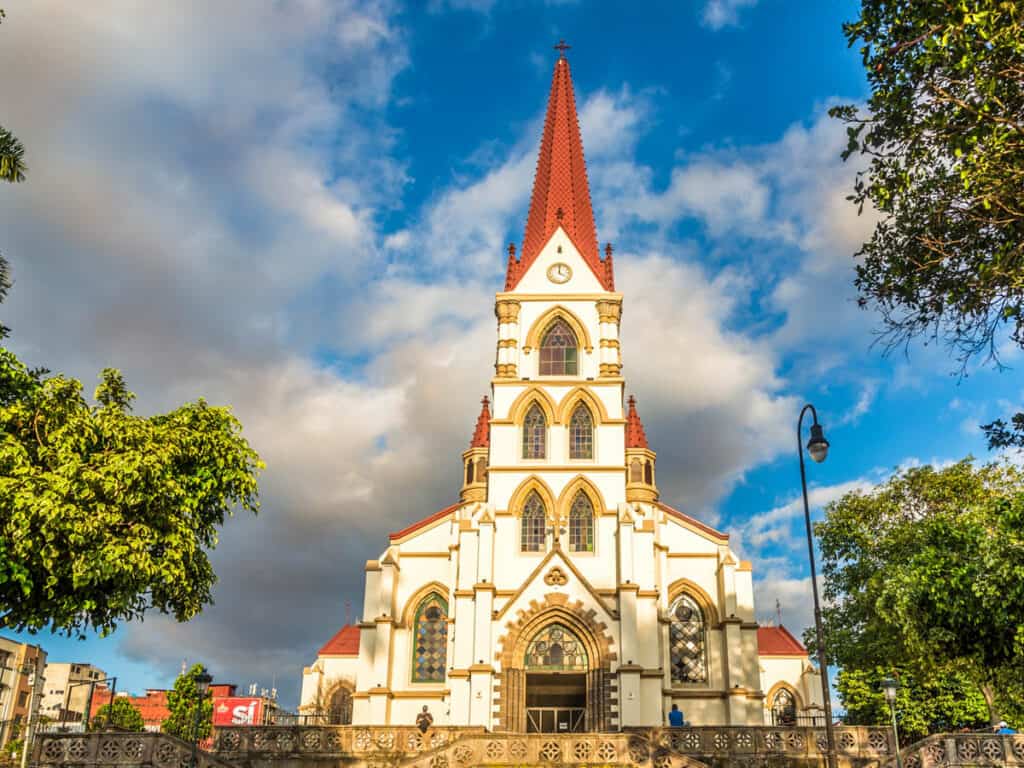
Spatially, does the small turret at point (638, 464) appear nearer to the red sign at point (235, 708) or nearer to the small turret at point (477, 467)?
the small turret at point (477, 467)

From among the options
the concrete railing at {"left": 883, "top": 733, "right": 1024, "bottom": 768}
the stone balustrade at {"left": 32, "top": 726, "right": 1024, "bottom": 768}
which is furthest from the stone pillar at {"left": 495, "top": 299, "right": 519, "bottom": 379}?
the concrete railing at {"left": 883, "top": 733, "right": 1024, "bottom": 768}

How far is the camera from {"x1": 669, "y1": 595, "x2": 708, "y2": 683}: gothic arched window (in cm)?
3528

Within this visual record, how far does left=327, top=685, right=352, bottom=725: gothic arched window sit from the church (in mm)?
91

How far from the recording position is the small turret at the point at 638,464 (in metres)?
40.6

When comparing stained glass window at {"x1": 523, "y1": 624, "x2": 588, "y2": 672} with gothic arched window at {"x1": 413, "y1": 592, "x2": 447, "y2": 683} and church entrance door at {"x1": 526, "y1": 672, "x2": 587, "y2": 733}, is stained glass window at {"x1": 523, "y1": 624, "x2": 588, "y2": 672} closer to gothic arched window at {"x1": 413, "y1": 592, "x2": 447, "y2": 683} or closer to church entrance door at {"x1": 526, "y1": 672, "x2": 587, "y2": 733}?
church entrance door at {"x1": 526, "y1": 672, "x2": 587, "y2": 733}

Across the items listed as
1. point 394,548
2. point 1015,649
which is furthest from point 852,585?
point 394,548

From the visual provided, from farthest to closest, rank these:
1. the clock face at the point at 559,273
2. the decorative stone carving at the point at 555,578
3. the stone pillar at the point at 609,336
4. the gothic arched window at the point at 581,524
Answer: the clock face at the point at 559,273 → the stone pillar at the point at 609,336 → the gothic arched window at the point at 581,524 → the decorative stone carving at the point at 555,578

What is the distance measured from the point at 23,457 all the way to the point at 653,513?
27.0 m

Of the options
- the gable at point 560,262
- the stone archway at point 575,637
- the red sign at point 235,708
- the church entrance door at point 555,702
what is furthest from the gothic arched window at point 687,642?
the red sign at point 235,708

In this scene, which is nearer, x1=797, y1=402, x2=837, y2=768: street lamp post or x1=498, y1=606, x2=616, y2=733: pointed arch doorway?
x1=797, y1=402, x2=837, y2=768: street lamp post

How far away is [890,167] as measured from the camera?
1516 centimetres

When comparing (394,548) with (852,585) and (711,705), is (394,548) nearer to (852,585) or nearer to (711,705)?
(711,705)

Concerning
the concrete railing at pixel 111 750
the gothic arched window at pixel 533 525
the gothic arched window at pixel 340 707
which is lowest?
the concrete railing at pixel 111 750

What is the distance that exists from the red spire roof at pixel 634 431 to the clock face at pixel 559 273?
301 inches
